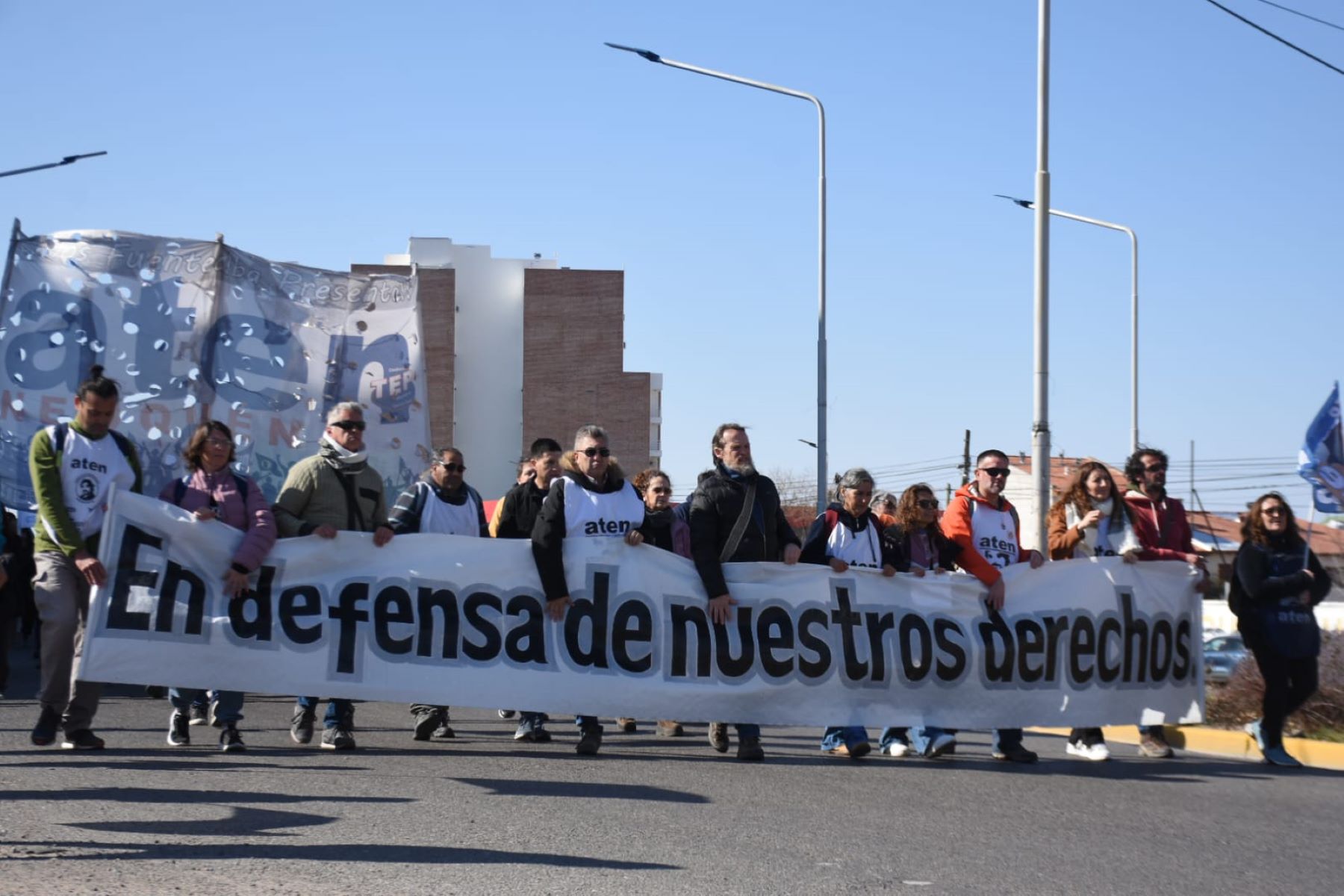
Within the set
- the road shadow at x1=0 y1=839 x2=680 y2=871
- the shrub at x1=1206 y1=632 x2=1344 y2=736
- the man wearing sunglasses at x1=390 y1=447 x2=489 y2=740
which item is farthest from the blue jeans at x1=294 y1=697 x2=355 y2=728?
the shrub at x1=1206 y1=632 x2=1344 y2=736

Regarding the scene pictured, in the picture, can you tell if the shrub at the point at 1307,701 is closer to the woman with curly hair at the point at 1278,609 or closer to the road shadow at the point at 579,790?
the woman with curly hair at the point at 1278,609

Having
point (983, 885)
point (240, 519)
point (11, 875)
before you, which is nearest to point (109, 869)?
point (11, 875)

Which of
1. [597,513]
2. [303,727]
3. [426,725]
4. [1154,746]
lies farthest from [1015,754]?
[303,727]

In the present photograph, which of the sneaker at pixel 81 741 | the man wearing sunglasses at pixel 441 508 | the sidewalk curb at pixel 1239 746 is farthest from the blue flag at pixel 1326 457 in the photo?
the sneaker at pixel 81 741

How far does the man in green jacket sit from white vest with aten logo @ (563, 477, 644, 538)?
8.76 feet

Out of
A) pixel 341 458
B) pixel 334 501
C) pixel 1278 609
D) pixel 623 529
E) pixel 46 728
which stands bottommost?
pixel 46 728

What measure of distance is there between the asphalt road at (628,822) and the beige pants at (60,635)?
12.4 inches

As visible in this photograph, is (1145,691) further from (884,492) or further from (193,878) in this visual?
(193,878)

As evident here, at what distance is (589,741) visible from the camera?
9750 mm

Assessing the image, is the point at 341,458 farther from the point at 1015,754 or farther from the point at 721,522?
the point at 1015,754

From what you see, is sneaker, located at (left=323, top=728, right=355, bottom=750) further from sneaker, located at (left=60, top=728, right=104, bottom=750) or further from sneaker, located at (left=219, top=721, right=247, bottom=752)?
sneaker, located at (left=60, top=728, right=104, bottom=750)

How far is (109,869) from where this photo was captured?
5.57 metres

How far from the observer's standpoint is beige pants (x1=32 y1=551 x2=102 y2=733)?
8.70 meters

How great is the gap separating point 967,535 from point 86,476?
559 centimetres
